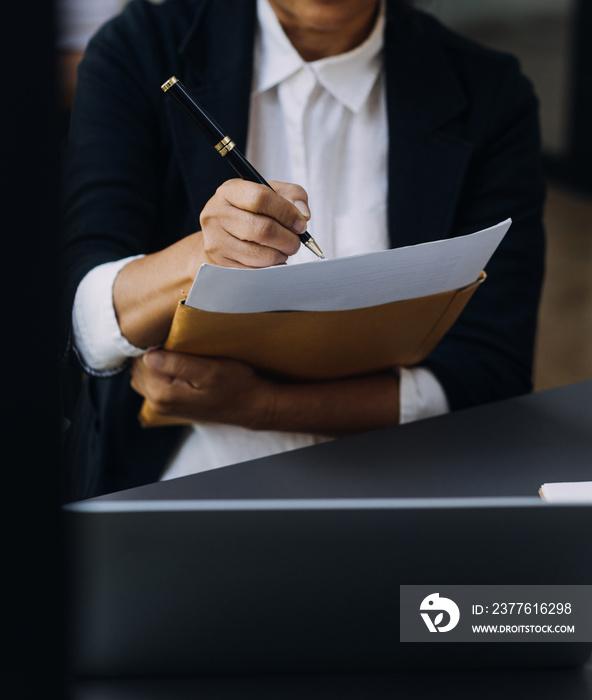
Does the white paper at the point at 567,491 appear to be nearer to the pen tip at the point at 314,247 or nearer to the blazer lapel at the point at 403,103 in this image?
the pen tip at the point at 314,247

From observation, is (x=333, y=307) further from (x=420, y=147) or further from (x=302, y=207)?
(x=420, y=147)

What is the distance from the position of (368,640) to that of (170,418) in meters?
0.39

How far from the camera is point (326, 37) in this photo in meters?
0.71

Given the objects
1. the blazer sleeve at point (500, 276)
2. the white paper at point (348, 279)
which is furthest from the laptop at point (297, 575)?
the blazer sleeve at point (500, 276)

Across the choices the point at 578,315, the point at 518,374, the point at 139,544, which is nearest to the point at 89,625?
the point at 139,544

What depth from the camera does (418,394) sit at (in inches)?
27.8

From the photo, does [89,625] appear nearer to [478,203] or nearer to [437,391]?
[437,391]

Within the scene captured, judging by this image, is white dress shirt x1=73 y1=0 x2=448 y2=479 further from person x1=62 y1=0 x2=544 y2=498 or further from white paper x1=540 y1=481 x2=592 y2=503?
white paper x1=540 y1=481 x2=592 y2=503

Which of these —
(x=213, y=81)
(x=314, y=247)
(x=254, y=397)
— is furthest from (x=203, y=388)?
(x=213, y=81)

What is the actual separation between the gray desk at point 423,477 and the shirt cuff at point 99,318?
238 millimetres

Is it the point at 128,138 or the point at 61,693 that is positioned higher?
the point at 128,138

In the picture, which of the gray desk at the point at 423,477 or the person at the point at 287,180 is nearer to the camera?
the gray desk at the point at 423,477

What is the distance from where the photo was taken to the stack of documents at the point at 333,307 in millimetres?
459

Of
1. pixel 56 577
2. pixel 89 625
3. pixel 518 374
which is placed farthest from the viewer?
pixel 518 374
